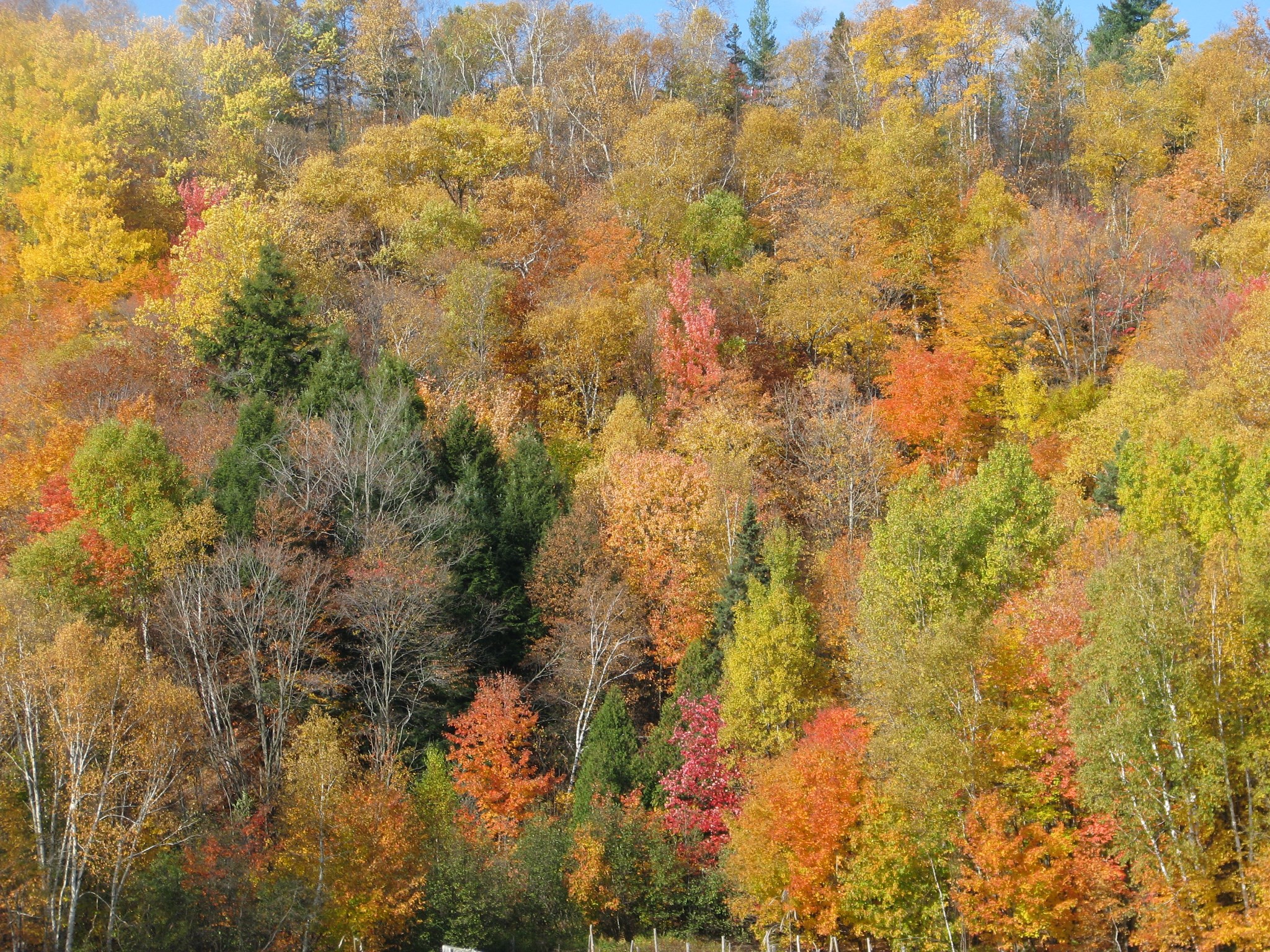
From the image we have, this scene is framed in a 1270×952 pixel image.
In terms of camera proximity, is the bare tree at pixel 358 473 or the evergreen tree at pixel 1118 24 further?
the evergreen tree at pixel 1118 24

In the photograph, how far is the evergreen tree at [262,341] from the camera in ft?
149

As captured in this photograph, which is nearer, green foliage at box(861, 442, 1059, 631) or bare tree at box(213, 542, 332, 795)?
green foliage at box(861, 442, 1059, 631)

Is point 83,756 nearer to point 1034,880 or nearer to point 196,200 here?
point 1034,880

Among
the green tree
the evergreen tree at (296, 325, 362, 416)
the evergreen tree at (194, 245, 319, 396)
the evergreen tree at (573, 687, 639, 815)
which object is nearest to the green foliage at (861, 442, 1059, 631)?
the green tree

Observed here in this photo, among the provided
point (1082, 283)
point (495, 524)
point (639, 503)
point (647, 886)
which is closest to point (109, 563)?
point (495, 524)

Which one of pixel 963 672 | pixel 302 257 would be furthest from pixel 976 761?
pixel 302 257

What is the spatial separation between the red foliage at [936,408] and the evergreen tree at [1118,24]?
3179 cm

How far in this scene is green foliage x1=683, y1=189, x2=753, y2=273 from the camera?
194 ft

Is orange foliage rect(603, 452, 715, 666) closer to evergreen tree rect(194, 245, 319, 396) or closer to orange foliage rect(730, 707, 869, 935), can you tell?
orange foliage rect(730, 707, 869, 935)

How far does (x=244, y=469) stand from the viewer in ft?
131

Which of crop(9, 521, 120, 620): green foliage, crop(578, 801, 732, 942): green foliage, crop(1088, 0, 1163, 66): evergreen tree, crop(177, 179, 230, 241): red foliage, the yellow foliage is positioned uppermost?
crop(1088, 0, 1163, 66): evergreen tree

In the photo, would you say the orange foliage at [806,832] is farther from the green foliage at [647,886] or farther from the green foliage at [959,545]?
the green foliage at [959,545]

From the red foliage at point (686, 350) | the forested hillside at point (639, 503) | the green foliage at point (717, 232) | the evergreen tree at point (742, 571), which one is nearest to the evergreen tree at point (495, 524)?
the forested hillside at point (639, 503)

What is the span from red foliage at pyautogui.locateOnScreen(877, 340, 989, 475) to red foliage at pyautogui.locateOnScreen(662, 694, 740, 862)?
1597 centimetres
